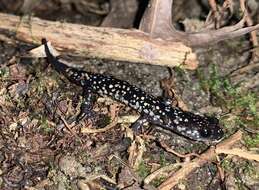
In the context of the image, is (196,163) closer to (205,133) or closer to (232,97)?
(205,133)

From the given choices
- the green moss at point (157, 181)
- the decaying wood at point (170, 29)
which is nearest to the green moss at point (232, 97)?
the decaying wood at point (170, 29)

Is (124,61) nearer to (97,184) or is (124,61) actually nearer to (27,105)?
(27,105)

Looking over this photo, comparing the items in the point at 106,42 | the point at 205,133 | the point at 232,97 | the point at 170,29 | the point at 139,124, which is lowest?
the point at 139,124

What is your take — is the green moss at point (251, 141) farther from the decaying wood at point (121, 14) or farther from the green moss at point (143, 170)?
the decaying wood at point (121, 14)

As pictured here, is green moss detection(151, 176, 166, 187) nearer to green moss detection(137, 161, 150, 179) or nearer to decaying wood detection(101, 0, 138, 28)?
green moss detection(137, 161, 150, 179)

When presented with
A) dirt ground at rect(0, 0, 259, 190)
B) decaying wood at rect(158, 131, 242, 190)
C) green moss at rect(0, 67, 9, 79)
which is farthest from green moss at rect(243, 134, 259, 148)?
green moss at rect(0, 67, 9, 79)

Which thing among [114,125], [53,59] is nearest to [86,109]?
[114,125]
